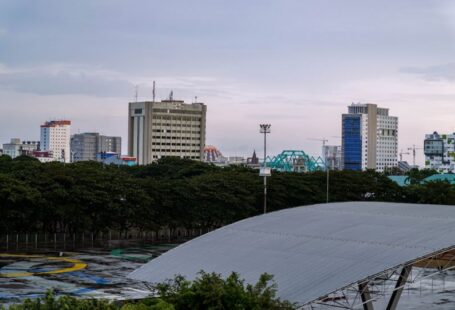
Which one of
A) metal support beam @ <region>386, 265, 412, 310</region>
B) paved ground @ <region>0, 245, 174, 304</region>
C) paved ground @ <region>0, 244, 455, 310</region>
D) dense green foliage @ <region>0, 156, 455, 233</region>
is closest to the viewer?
metal support beam @ <region>386, 265, 412, 310</region>

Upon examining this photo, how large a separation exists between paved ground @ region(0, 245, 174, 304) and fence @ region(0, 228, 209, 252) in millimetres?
6108

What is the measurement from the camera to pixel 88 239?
82.7 metres

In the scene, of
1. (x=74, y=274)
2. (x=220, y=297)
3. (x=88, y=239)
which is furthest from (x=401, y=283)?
(x=88, y=239)

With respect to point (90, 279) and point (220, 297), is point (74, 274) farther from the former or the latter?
point (220, 297)

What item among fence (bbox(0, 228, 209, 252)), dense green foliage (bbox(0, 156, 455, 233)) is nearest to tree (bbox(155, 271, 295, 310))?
dense green foliage (bbox(0, 156, 455, 233))

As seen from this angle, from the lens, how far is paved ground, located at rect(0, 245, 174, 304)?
4778 cm

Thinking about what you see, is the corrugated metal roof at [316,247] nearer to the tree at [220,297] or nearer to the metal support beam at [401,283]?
the metal support beam at [401,283]

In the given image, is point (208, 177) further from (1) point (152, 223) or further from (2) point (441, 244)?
(2) point (441, 244)

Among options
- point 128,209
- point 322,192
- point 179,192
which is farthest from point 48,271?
point 322,192

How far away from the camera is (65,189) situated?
7769 cm

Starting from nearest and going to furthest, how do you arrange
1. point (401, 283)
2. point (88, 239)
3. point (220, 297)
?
point (220, 297)
point (401, 283)
point (88, 239)

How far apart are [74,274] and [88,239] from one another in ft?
87.0

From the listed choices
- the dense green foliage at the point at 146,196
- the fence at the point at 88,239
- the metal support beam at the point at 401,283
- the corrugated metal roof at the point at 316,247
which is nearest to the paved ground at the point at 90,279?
the corrugated metal roof at the point at 316,247

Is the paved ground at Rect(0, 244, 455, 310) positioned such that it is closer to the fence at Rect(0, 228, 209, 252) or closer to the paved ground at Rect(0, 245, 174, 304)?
the paved ground at Rect(0, 245, 174, 304)
